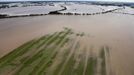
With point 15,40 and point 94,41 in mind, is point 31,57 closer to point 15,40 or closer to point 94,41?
point 15,40

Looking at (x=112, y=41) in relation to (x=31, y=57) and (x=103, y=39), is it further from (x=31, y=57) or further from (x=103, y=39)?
(x=31, y=57)

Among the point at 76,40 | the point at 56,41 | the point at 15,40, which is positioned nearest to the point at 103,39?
the point at 76,40

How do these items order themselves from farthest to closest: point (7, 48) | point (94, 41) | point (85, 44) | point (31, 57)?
point (94, 41)
point (85, 44)
point (7, 48)
point (31, 57)

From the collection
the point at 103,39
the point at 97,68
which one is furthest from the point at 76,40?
the point at 97,68

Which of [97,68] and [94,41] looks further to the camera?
[94,41]

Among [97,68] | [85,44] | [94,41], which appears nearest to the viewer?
[97,68]

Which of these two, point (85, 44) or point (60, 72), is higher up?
point (60, 72)
